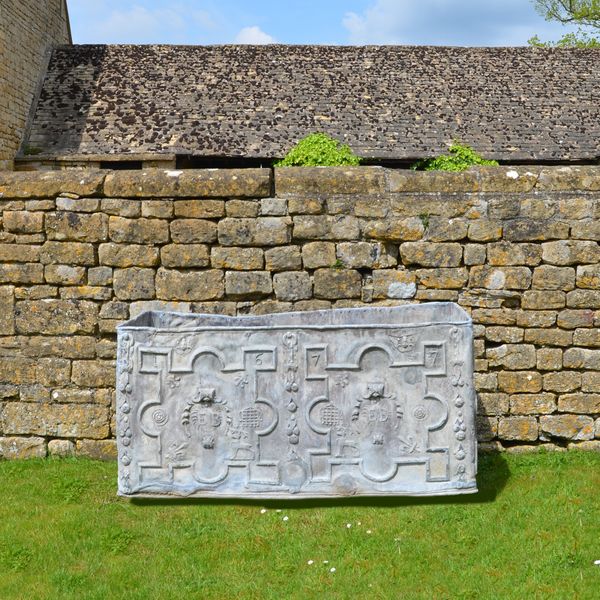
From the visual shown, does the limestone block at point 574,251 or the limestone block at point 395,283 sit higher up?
the limestone block at point 574,251

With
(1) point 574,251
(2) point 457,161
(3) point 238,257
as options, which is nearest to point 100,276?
(3) point 238,257

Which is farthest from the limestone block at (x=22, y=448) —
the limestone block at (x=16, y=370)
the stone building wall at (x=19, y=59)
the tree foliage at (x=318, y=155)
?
the stone building wall at (x=19, y=59)

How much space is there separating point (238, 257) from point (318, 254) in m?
0.56

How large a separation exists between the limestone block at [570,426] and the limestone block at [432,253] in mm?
1302

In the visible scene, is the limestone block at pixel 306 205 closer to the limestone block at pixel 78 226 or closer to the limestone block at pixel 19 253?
the limestone block at pixel 78 226

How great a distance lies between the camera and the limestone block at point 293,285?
5.09m

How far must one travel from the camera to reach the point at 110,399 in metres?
5.12

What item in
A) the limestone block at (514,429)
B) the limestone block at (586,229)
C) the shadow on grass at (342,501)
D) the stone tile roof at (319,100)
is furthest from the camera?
the stone tile roof at (319,100)

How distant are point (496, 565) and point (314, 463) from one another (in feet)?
3.79

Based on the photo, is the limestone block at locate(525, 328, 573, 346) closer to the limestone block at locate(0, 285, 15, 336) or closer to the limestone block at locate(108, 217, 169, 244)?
the limestone block at locate(108, 217, 169, 244)

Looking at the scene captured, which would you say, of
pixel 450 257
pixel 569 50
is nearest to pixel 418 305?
pixel 450 257

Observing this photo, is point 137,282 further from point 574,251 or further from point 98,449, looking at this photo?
point 574,251

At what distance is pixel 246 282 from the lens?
510 cm

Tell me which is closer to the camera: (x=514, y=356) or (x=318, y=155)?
(x=514, y=356)
